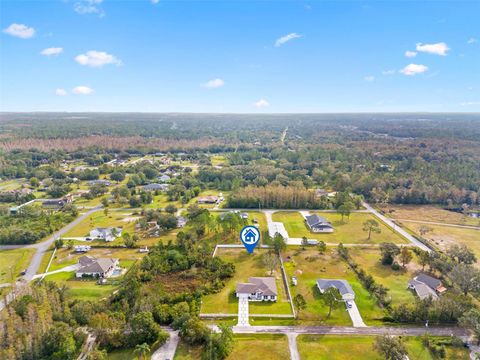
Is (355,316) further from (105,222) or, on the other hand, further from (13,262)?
(105,222)

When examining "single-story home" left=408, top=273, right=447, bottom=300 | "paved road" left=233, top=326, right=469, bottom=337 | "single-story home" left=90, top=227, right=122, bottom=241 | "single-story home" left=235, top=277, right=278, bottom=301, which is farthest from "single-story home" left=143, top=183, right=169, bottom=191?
"single-story home" left=408, top=273, right=447, bottom=300

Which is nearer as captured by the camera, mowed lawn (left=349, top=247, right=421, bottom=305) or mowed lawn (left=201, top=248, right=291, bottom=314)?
mowed lawn (left=201, top=248, right=291, bottom=314)

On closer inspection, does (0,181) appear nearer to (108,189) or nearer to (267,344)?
(108,189)

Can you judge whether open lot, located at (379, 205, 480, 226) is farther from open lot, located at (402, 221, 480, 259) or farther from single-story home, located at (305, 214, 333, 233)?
single-story home, located at (305, 214, 333, 233)

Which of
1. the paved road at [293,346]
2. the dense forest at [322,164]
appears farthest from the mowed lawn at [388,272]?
the dense forest at [322,164]

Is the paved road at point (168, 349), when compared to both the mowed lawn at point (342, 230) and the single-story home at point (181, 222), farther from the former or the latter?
the mowed lawn at point (342, 230)

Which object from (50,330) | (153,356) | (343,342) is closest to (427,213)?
(343,342)

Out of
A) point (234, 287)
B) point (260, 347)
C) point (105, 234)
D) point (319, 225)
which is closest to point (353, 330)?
point (260, 347)
